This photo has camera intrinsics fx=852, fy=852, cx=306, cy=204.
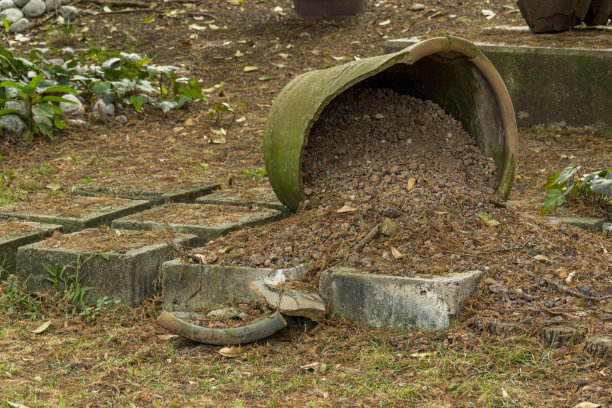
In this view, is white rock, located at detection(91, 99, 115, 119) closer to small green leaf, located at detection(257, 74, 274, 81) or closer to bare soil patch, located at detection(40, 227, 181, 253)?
small green leaf, located at detection(257, 74, 274, 81)

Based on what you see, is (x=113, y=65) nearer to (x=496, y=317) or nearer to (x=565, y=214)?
(x=565, y=214)

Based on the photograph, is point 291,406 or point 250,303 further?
point 250,303

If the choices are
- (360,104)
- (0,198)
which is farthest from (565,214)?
(0,198)

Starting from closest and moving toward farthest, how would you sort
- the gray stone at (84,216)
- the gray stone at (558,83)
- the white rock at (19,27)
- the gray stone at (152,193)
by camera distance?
the gray stone at (84,216), the gray stone at (152,193), the gray stone at (558,83), the white rock at (19,27)

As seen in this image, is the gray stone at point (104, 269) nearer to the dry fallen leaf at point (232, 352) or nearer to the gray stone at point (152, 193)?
the dry fallen leaf at point (232, 352)

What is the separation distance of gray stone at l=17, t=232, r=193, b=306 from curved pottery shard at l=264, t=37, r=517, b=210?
2.01 ft

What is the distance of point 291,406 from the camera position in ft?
8.33

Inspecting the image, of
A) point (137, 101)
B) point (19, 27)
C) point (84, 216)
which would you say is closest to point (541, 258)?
point (84, 216)

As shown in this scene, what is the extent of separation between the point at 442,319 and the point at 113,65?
4742mm

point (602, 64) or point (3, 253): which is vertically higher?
point (602, 64)

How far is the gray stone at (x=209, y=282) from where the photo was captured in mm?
3234

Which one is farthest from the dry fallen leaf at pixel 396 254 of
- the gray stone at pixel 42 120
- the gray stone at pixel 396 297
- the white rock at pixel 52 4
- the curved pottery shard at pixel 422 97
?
the white rock at pixel 52 4

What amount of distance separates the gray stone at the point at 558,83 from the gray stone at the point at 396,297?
3431 mm

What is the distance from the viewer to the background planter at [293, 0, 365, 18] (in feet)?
29.8
